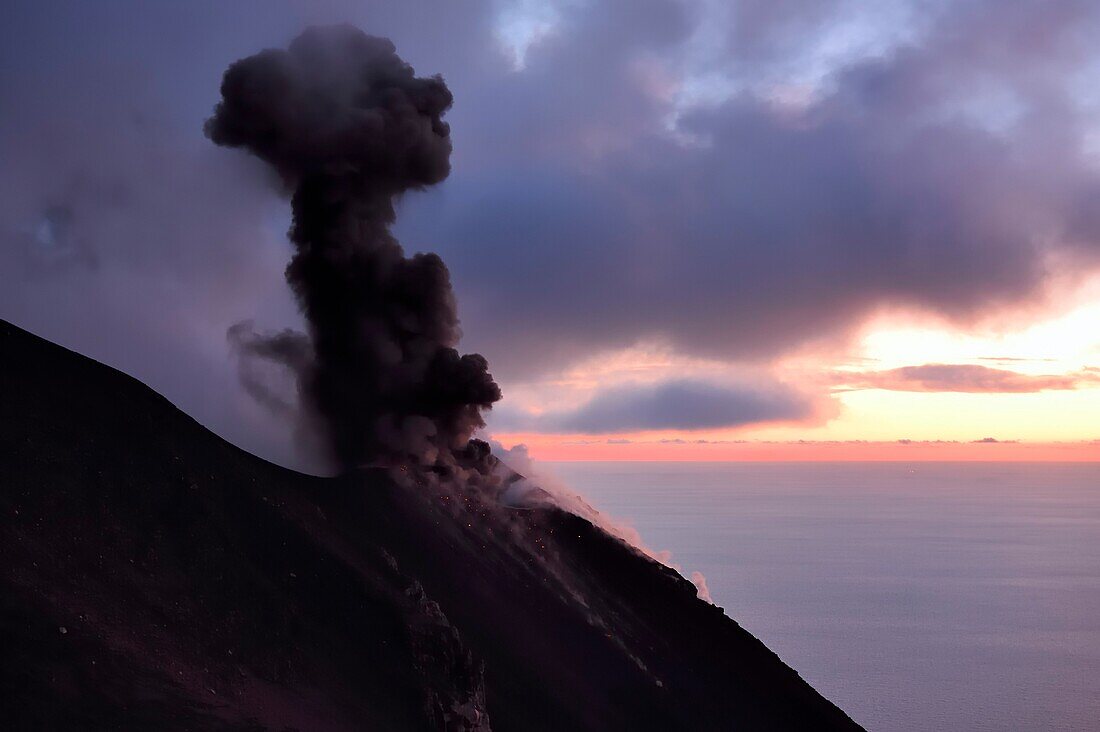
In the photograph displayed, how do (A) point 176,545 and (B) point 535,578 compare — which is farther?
(B) point 535,578

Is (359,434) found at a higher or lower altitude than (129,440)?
higher

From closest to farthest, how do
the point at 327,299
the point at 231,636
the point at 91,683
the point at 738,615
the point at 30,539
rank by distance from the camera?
the point at 91,683 < the point at 30,539 < the point at 231,636 < the point at 327,299 < the point at 738,615

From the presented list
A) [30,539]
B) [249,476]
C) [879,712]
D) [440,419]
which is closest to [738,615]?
[879,712]

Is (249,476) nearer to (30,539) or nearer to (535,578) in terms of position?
(30,539)

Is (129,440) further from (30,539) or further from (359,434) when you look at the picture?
(359,434)

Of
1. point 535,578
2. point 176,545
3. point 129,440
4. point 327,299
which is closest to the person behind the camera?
point 176,545

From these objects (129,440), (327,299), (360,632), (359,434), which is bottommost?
(360,632)

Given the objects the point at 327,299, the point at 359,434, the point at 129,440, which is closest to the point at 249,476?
the point at 129,440
